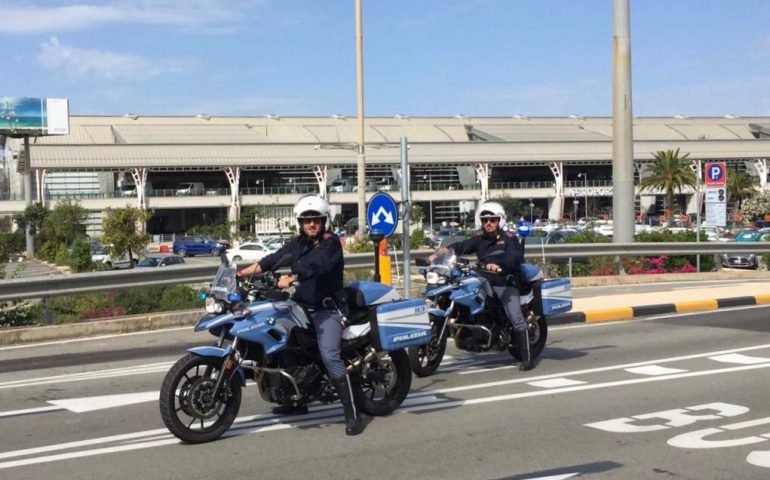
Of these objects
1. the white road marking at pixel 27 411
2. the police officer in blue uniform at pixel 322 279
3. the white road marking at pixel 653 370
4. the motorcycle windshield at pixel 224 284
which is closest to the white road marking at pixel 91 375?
the white road marking at pixel 27 411

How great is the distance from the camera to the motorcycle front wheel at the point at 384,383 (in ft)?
26.6

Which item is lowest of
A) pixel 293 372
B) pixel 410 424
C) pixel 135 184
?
pixel 410 424

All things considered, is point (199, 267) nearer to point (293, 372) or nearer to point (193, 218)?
point (293, 372)

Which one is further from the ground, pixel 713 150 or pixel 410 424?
pixel 713 150

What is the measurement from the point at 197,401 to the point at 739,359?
6913mm

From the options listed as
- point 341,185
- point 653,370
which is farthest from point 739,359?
→ point 341,185

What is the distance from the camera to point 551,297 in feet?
36.4

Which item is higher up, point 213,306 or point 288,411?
point 213,306

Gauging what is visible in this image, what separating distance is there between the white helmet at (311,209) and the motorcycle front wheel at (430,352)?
8.84 ft

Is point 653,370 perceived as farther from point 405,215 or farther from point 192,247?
point 192,247

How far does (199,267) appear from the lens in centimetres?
1548

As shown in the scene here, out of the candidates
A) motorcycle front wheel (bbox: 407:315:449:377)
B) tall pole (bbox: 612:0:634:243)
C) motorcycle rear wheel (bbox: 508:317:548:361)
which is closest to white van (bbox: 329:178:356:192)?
tall pole (bbox: 612:0:634:243)

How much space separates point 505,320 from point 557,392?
4.90ft

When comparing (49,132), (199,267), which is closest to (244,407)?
(199,267)
